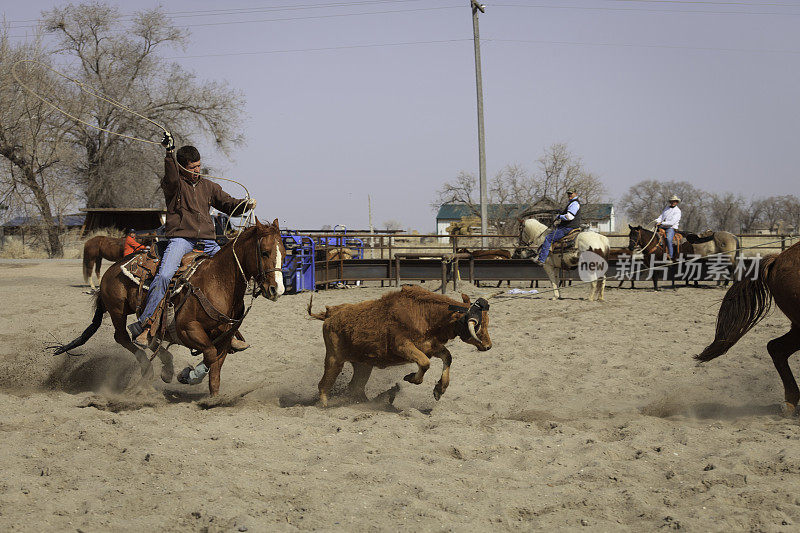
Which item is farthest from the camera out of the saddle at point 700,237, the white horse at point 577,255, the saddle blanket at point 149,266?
A: the saddle at point 700,237

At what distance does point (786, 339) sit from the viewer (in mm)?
6469

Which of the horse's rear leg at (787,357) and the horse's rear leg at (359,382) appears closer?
the horse's rear leg at (787,357)

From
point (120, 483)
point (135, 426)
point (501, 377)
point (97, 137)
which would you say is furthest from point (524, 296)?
point (97, 137)

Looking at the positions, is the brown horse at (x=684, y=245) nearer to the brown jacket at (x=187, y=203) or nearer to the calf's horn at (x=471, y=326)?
the calf's horn at (x=471, y=326)

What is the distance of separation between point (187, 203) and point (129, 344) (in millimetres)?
1745

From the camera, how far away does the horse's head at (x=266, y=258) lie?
616cm

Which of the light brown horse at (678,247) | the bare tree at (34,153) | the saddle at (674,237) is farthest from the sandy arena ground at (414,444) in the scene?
the bare tree at (34,153)

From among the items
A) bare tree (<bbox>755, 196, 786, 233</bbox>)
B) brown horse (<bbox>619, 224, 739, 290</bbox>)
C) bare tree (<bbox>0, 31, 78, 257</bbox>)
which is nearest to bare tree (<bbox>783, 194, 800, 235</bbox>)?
bare tree (<bbox>755, 196, 786, 233</bbox>)

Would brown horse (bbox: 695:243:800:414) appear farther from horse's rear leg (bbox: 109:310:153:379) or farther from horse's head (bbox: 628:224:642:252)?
horse's head (bbox: 628:224:642:252)

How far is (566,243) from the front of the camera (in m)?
15.6

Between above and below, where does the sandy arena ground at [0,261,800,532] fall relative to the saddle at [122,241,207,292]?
below

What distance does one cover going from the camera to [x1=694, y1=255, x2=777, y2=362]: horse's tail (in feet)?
21.2

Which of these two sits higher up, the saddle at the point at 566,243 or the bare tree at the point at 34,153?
the bare tree at the point at 34,153

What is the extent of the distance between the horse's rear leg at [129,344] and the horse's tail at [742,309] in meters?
5.65
